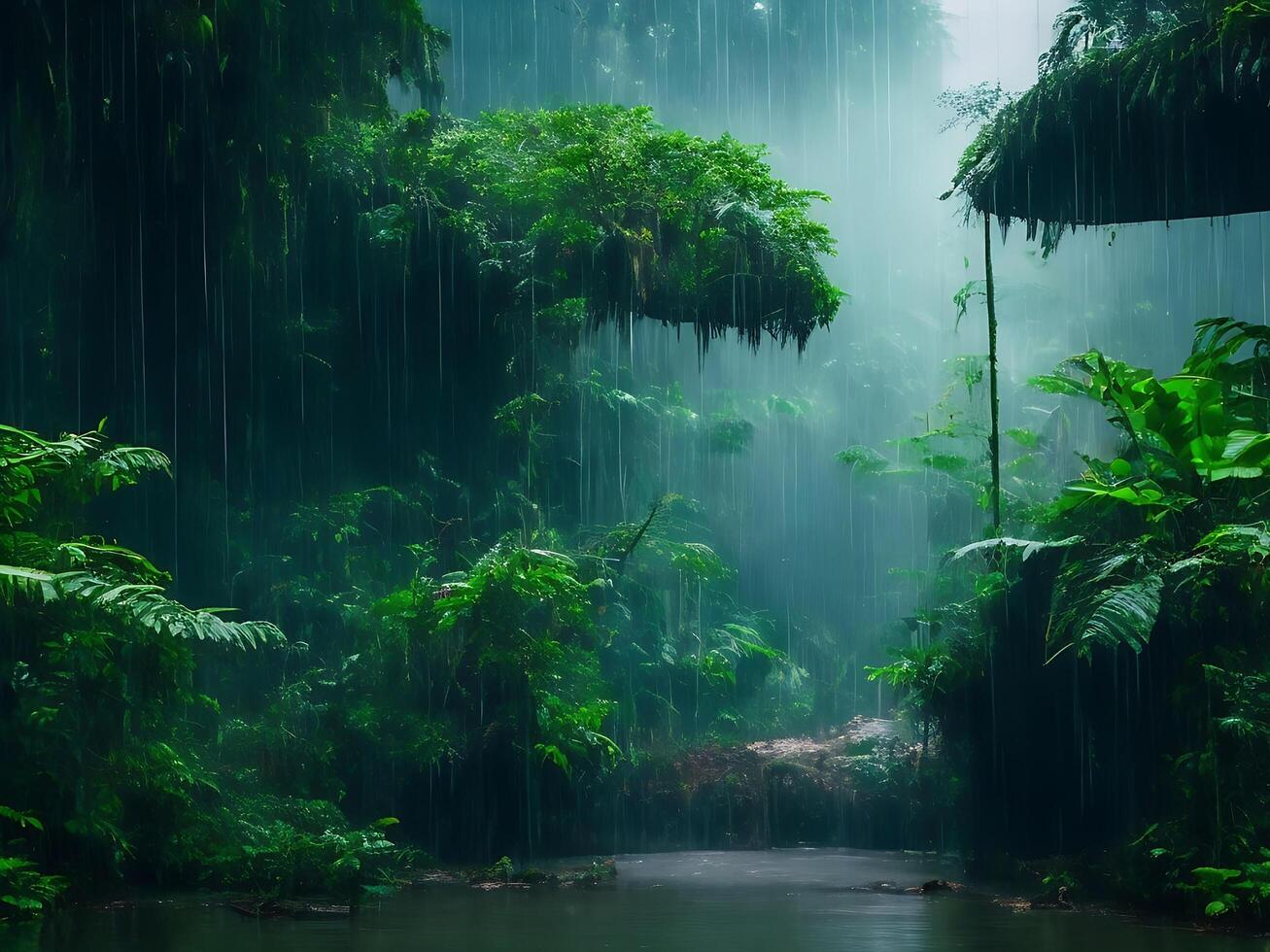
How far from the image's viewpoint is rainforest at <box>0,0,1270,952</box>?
967cm

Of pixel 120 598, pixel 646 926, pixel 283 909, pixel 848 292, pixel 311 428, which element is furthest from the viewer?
pixel 848 292

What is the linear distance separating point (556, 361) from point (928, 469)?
47.1 ft

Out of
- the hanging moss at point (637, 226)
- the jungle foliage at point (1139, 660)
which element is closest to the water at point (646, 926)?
the jungle foliage at point (1139, 660)

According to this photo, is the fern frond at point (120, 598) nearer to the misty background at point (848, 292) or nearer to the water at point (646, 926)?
the water at point (646, 926)

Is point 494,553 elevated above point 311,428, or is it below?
below

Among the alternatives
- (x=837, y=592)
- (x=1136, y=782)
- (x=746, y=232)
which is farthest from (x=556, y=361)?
(x=837, y=592)

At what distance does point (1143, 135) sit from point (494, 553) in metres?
8.76

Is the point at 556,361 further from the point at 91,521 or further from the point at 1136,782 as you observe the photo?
the point at 1136,782

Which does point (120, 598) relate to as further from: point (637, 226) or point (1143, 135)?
point (637, 226)

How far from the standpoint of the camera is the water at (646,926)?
843 centimetres

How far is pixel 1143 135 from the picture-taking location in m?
11.5

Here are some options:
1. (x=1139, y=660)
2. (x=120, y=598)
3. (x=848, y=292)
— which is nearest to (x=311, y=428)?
(x=120, y=598)

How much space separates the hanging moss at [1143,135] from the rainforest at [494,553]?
1.7 inches

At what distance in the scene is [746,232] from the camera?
16.3 m
